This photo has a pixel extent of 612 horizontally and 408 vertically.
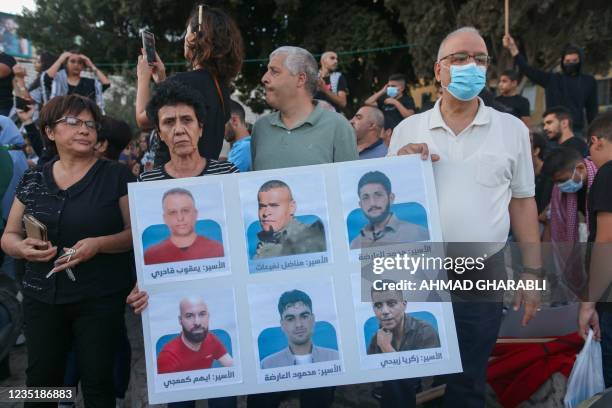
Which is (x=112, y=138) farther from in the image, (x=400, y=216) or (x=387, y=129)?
(x=387, y=129)

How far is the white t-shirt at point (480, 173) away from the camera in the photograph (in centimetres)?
262

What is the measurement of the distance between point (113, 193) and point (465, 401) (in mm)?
2004

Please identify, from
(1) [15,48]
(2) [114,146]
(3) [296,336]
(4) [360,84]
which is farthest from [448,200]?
(1) [15,48]

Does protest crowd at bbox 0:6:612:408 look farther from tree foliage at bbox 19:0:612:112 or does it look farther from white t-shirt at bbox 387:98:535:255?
tree foliage at bbox 19:0:612:112

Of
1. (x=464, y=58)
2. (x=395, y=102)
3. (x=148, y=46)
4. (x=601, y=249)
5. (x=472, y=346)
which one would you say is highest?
(x=395, y=102)

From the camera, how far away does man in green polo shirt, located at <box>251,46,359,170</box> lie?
2934mm

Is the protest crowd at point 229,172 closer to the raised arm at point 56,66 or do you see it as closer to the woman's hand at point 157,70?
the woman's hand at point 157,70

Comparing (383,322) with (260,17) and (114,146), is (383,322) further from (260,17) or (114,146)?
(260,17)

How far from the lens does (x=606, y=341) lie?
9.37ft

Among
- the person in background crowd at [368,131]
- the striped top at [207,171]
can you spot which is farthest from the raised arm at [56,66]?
the striped top at [207,171]

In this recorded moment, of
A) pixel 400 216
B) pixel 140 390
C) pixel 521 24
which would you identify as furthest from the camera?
pixel 521 24

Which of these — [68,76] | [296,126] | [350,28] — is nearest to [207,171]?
[296,126]

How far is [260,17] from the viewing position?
59.2ft

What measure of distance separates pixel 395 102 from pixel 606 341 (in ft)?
15.5
